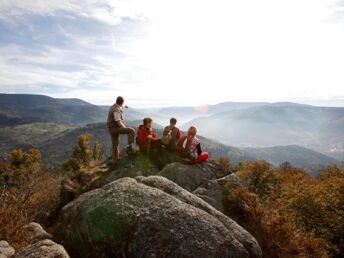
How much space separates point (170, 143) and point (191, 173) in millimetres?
2587

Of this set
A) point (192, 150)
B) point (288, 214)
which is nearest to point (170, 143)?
point (192, 150)

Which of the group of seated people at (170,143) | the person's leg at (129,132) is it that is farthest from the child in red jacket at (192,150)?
the person's leg at (129,132)

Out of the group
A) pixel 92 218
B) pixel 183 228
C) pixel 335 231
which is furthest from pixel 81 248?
pixel 335 231

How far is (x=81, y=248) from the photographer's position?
8.57 metres

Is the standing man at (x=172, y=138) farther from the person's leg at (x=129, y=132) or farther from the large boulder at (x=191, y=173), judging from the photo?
the large boulder at (x=191, y=173)

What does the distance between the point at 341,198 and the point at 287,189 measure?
458 cm

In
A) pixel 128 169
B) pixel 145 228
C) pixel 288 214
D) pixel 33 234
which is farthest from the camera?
pixel 288 214

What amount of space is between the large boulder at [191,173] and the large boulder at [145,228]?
454 centimetres

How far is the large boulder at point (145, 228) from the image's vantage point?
7930mm

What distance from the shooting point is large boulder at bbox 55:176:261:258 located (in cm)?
793

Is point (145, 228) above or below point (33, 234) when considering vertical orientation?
above

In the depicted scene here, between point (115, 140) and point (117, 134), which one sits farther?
point (115, 140)

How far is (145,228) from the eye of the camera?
8078 millimetres

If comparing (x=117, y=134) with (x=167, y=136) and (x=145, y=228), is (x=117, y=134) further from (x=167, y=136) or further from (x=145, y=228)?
(x=145, y=228)
